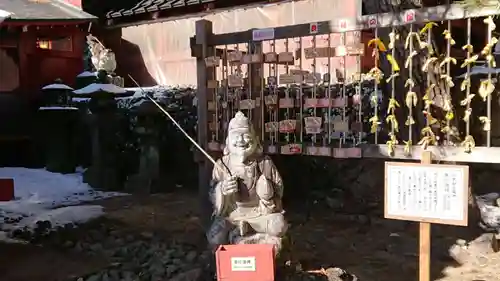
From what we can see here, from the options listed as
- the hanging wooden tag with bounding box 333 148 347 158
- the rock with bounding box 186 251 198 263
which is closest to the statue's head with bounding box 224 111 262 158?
the hanging wooden tag with bounding box 333 148 347 158

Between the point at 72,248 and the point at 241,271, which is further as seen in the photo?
the point at 72,248

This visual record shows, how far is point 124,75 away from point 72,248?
911cm

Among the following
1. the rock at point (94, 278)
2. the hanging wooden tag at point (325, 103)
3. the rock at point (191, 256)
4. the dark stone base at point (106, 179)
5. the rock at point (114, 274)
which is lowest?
the rock at point (94, 278)

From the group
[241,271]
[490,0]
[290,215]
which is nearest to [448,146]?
[490,0]

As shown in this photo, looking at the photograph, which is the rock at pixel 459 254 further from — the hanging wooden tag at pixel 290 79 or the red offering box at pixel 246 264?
the red offering box at pixel 246 264

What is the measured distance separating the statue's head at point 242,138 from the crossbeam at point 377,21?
54.3 inches

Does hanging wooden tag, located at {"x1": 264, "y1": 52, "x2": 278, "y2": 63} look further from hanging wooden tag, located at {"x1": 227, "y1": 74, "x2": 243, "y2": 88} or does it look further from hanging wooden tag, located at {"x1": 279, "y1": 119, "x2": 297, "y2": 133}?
hanging wooden tag, located at {"x1": 279, "y1": 119, "x2": 297, "y2": 133}

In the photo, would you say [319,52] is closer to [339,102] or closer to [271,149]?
[339,102]

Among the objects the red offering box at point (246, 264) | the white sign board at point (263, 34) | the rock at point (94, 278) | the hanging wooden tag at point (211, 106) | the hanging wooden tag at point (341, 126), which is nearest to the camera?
the red offering box at point (246, 264)

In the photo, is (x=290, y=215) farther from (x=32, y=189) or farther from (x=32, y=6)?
(x=32, y=6)

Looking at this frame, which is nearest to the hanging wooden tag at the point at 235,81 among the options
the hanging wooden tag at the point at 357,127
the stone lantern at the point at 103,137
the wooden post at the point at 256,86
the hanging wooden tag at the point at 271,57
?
the wooden post at the point at 256,86

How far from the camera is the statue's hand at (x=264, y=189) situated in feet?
17.6

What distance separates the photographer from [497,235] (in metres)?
7.14

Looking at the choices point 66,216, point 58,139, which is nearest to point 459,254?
point 66,216
